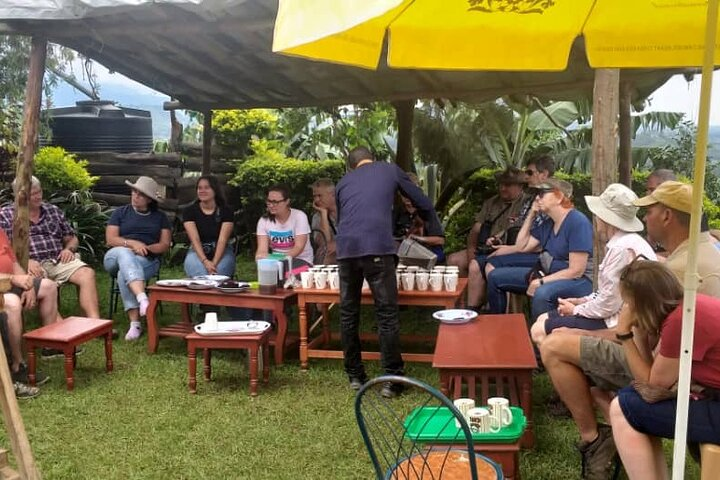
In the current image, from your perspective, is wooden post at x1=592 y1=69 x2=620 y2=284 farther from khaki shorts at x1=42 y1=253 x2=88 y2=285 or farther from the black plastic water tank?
the black plastic water tank

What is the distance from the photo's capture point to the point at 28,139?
6066 millimetres

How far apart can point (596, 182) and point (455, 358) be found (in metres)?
1.41

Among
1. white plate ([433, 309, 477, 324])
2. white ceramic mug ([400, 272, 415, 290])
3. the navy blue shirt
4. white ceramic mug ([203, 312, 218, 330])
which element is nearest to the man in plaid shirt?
white ceramic mug ([203, 312, 218, 330])

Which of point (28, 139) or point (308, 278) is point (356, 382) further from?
point (28, 139)

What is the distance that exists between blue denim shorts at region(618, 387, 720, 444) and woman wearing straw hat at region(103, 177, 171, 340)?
4.74 metres

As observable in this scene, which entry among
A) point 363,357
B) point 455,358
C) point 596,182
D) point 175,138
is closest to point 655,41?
point 596,182

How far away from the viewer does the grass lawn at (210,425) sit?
4.06 meters

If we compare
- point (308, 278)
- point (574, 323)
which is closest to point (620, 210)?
point (574, 323)

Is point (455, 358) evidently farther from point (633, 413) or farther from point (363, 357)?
point (363, 357)

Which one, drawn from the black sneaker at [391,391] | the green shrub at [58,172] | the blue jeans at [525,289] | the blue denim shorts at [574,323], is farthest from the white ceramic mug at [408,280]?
the green shrub at [58,172]

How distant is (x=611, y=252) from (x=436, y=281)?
1.63 meters

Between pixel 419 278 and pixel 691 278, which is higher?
pixel 691 278

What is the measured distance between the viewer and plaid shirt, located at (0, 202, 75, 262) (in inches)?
263

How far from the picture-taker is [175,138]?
43.0 feet
